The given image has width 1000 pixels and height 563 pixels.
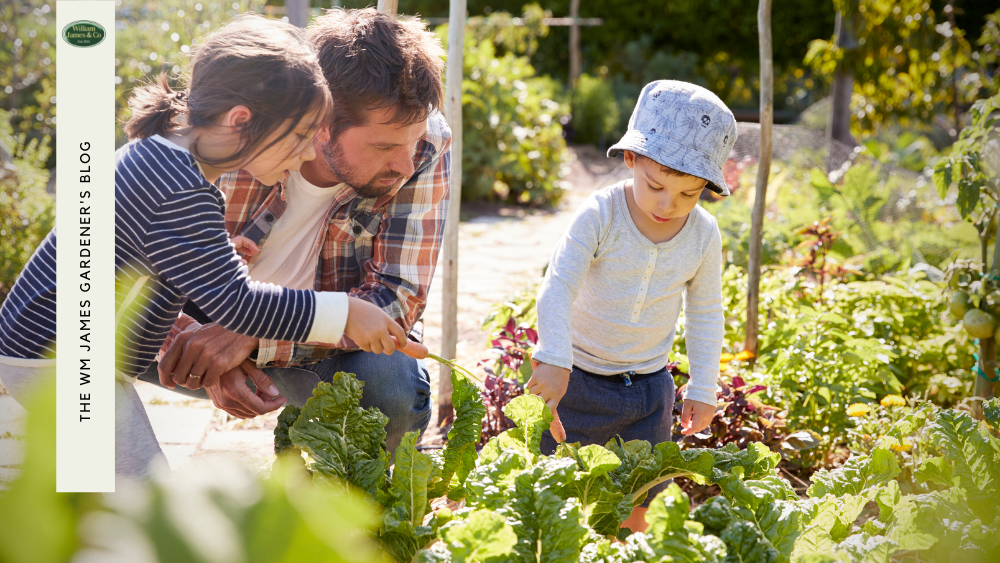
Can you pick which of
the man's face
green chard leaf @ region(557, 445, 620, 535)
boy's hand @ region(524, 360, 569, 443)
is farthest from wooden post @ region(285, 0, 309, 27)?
green chard leaf @ region(557, 445, 620, 535)

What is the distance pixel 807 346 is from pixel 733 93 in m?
11.4

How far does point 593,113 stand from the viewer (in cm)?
1000

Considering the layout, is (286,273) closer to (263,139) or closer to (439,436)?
(263,139)

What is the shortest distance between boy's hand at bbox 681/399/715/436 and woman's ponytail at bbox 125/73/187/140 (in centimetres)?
129

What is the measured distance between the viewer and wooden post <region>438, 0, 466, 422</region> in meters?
2.29

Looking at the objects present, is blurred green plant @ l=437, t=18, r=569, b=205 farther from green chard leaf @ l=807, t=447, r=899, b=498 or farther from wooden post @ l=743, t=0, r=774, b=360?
green chard leaf @ l=807, t=447, r=899, b=498

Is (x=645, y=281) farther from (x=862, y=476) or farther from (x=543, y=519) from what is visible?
(x=543, y=519)

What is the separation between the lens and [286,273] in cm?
175

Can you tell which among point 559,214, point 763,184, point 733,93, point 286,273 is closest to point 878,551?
point 286,273

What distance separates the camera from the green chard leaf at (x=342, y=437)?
1.12m

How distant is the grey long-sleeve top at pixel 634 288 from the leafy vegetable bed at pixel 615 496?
1.64 ft

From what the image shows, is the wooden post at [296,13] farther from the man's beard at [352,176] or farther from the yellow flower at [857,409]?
the yellow flower at [857,409]

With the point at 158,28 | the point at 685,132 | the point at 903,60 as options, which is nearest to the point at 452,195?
the point at 685,132

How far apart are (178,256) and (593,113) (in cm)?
933
